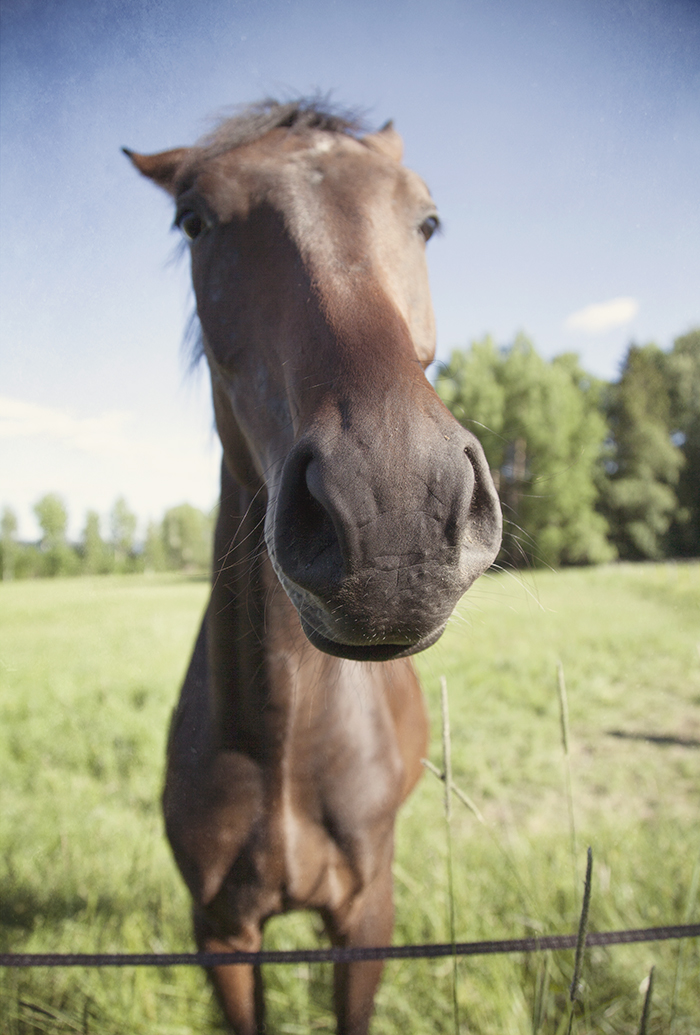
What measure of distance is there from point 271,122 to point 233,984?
290cm

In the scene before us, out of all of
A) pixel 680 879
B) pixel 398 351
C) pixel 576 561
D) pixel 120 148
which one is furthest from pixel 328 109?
pixel 576 561

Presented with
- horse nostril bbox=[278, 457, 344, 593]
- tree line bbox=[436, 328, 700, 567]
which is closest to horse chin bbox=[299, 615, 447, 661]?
horse nostril bbox=[278, 457, 344, 593]

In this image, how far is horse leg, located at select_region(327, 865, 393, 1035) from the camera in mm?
1881

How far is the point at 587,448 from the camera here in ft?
63.7

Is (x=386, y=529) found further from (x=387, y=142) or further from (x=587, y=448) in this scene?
(x=587, y=448)

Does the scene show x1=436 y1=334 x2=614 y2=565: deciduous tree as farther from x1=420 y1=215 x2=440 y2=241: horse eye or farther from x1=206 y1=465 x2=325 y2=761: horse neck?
x1=206 y1=465 x2=325 y2=761: horse neck

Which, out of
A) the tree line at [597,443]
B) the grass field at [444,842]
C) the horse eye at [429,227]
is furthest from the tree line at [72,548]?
the tree line at [597,443]

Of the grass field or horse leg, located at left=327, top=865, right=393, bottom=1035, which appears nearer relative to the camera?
horse leg, located at left=327, top=865, right=393, bottom=1035

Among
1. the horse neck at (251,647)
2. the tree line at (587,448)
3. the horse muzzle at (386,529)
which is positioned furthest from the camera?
the tree line at (587,448)

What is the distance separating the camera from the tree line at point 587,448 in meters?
17.8

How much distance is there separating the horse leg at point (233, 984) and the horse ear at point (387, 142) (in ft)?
8.74

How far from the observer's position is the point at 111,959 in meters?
1.11

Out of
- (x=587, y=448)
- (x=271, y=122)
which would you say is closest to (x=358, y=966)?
(x=271, y=122)

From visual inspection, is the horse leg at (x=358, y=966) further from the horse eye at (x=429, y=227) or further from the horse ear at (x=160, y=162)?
the horse ear at (x=160, y=162)
